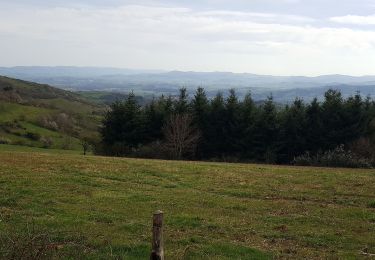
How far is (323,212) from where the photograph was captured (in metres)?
15.0

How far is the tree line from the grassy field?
2741 cm

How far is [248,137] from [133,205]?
127ft

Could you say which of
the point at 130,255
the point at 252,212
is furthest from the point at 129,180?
the point at 130,255

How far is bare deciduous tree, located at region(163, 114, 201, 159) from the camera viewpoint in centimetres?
4950

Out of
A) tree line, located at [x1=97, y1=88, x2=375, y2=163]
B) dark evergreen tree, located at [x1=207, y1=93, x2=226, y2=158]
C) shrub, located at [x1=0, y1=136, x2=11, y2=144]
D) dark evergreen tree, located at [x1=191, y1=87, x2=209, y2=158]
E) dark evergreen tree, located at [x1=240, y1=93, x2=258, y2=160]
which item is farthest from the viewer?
shrub, located at [x1=0, y1=136, x2=11, y2=144]

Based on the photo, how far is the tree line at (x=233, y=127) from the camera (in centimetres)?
5109

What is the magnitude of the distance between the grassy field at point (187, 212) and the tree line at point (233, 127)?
89.9ft

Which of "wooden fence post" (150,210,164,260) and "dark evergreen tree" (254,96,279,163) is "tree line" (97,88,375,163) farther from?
"wooden fence post" (150,210,164,260)

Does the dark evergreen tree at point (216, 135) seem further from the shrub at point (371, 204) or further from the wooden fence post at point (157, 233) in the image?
the wooden fence post at point (157, 233)

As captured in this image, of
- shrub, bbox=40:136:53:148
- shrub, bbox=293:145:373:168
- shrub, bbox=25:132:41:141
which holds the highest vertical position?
shrub, bbox=293:145:373:168

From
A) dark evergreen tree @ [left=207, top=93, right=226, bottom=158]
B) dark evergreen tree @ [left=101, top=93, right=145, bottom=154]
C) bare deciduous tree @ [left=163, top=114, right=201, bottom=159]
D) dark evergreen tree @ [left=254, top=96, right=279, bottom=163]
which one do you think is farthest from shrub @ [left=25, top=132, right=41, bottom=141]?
dark evergreen tree @ [left=254, top=96, right=279, bottom=163]

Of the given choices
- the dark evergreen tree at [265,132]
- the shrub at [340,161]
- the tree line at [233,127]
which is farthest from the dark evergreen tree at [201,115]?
the shrub at [340,161]

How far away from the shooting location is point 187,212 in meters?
14.3

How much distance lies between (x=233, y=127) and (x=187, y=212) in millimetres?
40153
